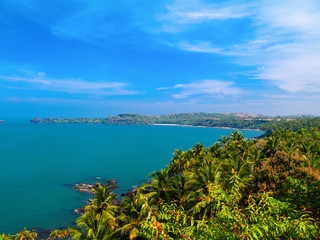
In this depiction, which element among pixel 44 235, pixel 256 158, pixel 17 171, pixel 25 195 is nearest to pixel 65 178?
pixel 25 195

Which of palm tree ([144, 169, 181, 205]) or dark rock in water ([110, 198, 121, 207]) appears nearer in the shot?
palm tree ([144, 169, 181, 205])

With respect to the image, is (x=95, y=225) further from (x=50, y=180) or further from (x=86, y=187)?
(x=50, y=180)

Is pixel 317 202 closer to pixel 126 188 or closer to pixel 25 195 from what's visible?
pixel 126 188

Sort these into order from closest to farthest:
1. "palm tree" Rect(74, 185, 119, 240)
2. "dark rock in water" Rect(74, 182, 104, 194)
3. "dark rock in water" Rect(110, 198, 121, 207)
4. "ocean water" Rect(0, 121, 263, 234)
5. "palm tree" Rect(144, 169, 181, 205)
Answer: "palm tree" Rect(74, 185, 119, 240)
"palm tree" Rect(144, 169, 181, 205)
"ocean water" Rect(0, 121, 263, 234)
"dark rock in water" Rect(110, 198, 121, 207)
"dark rock in water" Rect(74, 182, 104, 194)

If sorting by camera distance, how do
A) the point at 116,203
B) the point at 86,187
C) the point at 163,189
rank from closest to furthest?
the point at 163,189 < the point at 116,203 < the point at 86,187

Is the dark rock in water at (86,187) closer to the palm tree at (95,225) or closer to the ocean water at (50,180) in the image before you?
the ocean water at (50,180)

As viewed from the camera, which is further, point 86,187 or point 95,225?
point 86,187

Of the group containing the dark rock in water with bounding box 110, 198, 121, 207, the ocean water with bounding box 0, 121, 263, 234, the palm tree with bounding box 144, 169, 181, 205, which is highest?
the palm tree with bounding box 144, 169, 181, 205

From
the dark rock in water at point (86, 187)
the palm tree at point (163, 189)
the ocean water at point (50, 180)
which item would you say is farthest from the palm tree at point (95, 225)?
the dark rock in water at point (86, 187)

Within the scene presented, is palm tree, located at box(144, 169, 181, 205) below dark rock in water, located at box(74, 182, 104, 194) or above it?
above

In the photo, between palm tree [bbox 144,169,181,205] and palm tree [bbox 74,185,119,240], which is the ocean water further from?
palm tree [bbox 144,169,181,205]

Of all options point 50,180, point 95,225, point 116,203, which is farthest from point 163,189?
point 50,180

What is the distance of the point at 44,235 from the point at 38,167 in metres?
69.9

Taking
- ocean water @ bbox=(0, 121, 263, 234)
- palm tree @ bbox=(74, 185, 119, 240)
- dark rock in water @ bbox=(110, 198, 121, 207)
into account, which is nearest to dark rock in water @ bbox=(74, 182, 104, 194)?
ocean water @ bbox=(0, 121, 263, 234)
